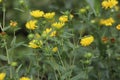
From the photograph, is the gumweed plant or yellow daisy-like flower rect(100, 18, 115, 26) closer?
the gumweed plant

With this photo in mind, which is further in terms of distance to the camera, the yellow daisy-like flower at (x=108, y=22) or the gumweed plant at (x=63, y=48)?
the yellow daisy-like flower at (x=108, y=22)

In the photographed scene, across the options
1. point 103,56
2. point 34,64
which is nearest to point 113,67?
point 103,56

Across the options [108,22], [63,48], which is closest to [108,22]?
[108,22]

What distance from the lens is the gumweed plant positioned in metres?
1.65

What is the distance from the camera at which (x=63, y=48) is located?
168cm

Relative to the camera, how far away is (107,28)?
2035 millimetres

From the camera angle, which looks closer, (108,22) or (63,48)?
(63,48)

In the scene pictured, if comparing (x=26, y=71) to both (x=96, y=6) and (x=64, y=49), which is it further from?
(x=96, y=6)

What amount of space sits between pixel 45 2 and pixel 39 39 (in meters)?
1.46

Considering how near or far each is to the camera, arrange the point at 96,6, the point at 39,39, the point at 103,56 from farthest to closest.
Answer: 1. the point at 103,56
2. the point at 39,39
3. the point at 96,6

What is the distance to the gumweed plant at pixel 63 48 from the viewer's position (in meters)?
1.65

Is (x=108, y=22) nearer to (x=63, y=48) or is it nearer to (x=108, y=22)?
(x=108, y=22)

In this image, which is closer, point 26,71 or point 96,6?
point 96,6

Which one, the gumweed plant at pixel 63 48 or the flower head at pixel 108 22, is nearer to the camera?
the gumweed plant at pixel 63 48
